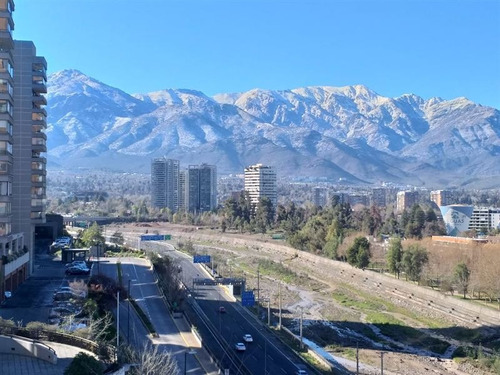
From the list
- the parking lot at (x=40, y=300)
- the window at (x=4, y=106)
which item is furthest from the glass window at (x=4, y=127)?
the parking lot at (x=40, y=300)

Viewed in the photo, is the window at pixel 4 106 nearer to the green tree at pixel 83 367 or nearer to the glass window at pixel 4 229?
the glass window at pixel 4 229

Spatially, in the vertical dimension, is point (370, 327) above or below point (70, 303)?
below

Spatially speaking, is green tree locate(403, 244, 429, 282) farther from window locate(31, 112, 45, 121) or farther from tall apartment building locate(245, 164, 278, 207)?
tall apartment building locate(245, 164, 278, 207)

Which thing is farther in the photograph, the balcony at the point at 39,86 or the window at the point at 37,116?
the window at the point at 37,116

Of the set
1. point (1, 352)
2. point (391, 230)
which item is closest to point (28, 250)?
point (1, 352)

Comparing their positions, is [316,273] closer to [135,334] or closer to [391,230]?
[391,230]
